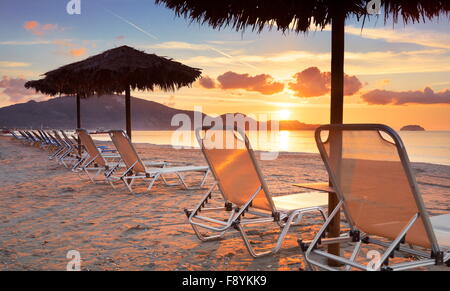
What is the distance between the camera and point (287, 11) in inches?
129

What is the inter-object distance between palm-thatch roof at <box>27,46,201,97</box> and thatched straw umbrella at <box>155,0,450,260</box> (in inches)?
194

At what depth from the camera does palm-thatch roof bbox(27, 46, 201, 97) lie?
337 inches

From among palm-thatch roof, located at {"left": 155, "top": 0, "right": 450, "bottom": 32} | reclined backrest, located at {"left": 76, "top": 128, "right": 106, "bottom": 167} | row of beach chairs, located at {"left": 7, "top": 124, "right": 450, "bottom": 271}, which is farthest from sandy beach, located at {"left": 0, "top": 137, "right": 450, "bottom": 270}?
palm-thatch roof, located at {"left": 155, "top": 0, "right": 450, "bottom": 32}

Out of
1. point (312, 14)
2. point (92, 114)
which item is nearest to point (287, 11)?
point (312, 14)

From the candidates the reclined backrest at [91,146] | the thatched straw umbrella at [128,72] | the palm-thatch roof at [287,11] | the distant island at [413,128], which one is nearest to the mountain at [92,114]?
the distant island at [413,128]

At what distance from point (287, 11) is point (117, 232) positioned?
2504mm

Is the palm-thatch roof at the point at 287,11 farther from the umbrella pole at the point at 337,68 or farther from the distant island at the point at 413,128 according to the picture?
the distant island at the point at 413,128

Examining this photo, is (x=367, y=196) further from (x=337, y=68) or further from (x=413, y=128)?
(x=413, y=128)

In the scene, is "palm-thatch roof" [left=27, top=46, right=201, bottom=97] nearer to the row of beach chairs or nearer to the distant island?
the row of beach chairs
